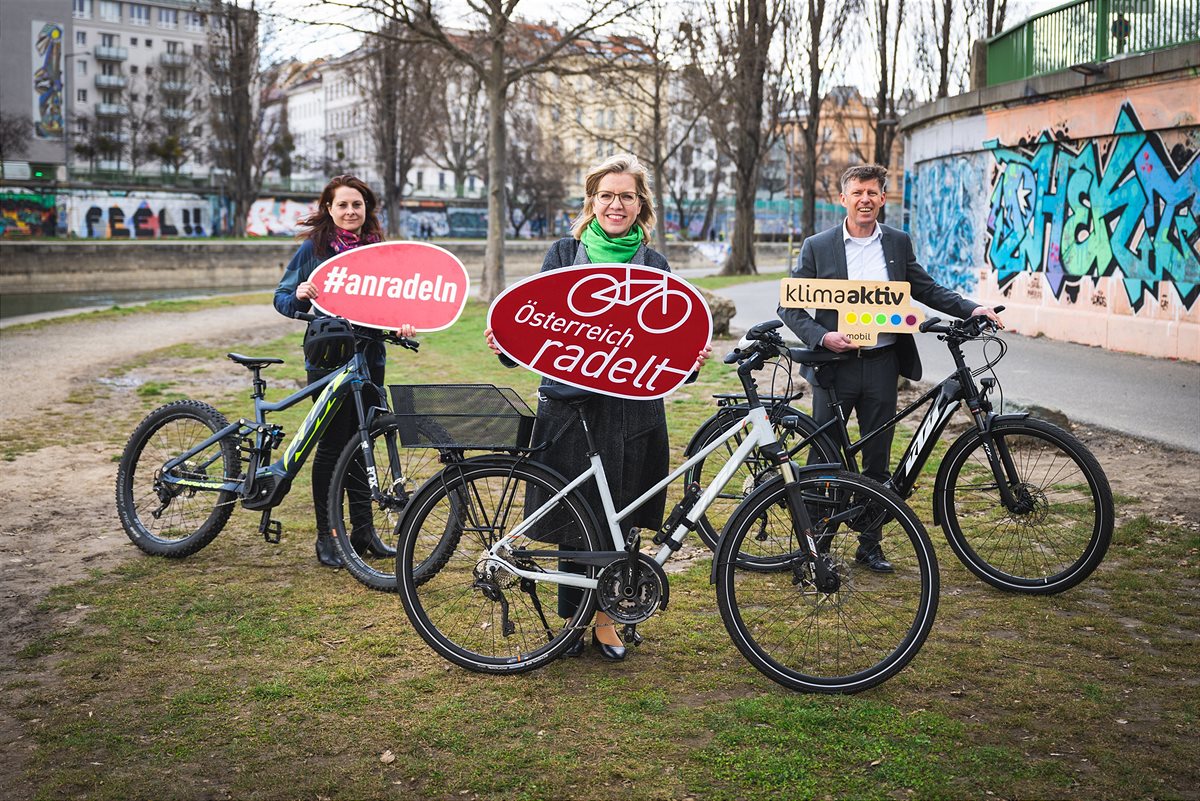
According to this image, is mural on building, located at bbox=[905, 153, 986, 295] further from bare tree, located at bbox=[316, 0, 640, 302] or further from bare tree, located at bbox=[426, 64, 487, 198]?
bare tree, located at bbox=[426, 64, 487, 198]

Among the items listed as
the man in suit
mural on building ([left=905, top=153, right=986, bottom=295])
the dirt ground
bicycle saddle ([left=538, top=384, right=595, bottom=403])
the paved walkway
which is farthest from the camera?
mural on building ([left=905, top=153, right=986, bottom=295])

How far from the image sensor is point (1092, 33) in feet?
55.0

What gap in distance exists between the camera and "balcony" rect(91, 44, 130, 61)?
360 feet

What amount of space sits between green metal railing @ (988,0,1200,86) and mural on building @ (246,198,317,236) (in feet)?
213

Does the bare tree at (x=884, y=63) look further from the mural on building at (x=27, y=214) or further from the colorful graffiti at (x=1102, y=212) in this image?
the mural on building at (x=27, y=214)

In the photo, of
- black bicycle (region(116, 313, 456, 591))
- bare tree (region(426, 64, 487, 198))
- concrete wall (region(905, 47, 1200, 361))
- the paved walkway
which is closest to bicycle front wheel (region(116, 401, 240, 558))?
black bicycle (region(116, 313, 456, 591))

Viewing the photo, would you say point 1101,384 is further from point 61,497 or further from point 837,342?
point 61,497

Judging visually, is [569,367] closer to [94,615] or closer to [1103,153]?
[94,615]

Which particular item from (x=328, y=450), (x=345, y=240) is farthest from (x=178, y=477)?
(x=345, y=240)

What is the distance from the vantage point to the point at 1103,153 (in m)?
16.3

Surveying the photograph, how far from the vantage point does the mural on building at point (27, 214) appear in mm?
63656

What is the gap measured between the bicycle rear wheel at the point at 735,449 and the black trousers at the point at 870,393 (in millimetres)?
168

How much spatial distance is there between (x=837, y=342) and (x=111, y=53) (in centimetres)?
11885

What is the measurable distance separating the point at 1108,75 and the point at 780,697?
1403 cm
